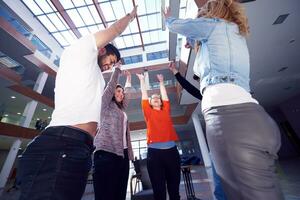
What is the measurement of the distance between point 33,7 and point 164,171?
1157 cm

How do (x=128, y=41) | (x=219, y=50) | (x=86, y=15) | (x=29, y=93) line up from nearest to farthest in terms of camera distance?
(x=219, y=50) → (x=86, y=15) → (x=29, y=93) → (x=128, y=41)

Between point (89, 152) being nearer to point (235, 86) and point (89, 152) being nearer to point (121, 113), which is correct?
point (235, 86)

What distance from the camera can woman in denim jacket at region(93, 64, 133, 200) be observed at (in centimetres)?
159

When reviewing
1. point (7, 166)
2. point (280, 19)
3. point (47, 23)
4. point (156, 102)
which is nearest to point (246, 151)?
point (156, 102)

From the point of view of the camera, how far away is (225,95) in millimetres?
850

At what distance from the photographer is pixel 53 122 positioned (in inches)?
34.8

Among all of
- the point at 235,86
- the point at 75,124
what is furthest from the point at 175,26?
the point at 75,124

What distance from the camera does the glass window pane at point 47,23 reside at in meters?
10.2

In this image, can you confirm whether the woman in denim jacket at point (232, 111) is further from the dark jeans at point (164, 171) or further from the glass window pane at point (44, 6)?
the glass window pane at point (44, 6)

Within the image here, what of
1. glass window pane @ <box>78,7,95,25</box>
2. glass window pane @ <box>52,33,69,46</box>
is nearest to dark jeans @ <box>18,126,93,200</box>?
glass window pane @ <box>78,7,95,25</box>

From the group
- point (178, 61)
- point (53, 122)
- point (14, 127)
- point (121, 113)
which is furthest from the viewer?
point (14, 127)

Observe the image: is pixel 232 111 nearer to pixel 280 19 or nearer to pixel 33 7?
pixel 280 19

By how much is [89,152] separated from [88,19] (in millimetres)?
10774

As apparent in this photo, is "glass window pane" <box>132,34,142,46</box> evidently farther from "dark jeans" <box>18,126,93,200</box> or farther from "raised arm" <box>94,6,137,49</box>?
"dark jeans" <box>18,126,93,200</box>
